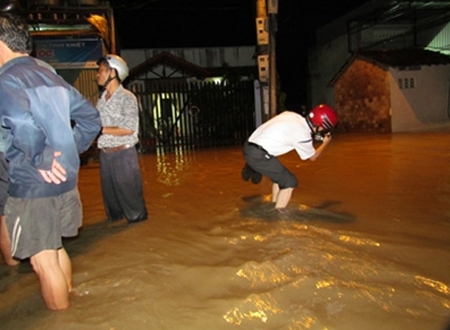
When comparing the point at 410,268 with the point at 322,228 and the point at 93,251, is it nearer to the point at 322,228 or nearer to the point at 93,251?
the point at 322,228

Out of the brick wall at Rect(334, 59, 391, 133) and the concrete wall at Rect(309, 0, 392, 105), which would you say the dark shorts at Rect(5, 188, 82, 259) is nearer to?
the brick wall at Rect(334, 59, 391, 133)

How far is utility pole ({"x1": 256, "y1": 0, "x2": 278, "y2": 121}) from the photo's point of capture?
738 cm

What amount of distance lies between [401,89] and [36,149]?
17120 millimetres

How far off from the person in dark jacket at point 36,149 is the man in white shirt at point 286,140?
8.49 ft

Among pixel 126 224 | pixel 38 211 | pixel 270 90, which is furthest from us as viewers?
pixel 270 90

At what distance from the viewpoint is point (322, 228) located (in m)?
4.20

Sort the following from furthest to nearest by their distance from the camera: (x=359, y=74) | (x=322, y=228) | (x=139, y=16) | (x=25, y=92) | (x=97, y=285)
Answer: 1. (x=139, y=16)
2. (x=359, y=74)
3. (x=322, y=228)
4. (x=97, y=285)
5. (x=25, y=92)

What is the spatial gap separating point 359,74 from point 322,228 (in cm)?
1557

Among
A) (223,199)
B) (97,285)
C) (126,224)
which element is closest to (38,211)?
(97,285)

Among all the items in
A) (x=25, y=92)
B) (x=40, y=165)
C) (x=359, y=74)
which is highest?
(x=359, y=74)

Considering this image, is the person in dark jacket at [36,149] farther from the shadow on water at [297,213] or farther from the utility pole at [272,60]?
the utility pole at [272,60]

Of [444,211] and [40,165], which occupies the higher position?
[40,165]

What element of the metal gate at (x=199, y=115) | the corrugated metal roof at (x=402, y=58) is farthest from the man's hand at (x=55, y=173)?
the corrugated metal roof at (x=402, y=58)

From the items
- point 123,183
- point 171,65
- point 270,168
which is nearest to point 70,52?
point 171,65
